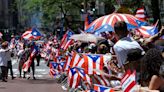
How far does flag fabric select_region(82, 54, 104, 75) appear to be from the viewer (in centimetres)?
1178

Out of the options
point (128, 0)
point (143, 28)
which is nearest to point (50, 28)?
point (128, 0)

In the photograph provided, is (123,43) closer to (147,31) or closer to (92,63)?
(92,63)

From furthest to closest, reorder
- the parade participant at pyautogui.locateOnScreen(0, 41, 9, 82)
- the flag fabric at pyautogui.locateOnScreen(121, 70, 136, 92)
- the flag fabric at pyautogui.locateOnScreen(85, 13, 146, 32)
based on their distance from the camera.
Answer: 1. the parade participant at pyautogui.locateOnScreen(0, 41, 9, 82)
2. the flag fabric at pyautogui.locateOnScreen(85, 13, 146, 32)
3. the flag fabric at pyautogui.locateOnScreen(121, 70, 136, 92)

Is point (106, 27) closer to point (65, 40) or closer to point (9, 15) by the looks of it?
point (65, 40)

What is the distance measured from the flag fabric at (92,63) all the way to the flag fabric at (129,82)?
4.00m

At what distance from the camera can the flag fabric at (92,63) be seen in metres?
11.8

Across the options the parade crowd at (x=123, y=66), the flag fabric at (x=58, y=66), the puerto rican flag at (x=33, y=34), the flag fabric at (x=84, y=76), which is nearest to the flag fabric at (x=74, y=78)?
the parade crowd at (x=123, y=66)

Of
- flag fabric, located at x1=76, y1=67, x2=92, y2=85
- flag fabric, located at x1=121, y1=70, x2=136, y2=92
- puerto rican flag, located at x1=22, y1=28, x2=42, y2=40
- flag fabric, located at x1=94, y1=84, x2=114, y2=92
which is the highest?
flag fabric, located at x1=121, y1=70, x2=136, y2=92

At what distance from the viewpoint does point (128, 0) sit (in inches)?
1183

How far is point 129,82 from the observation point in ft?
24.4

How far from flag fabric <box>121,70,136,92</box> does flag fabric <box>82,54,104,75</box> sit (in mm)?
3998

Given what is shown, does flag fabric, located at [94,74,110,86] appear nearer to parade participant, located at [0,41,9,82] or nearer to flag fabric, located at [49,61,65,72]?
flag fabric, located at [49,61,65,72]

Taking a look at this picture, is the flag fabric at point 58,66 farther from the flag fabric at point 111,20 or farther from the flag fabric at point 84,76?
the flag fabric at point 84,76

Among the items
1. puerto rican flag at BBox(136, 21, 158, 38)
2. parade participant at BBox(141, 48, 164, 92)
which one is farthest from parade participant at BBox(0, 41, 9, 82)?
parade participant at BBox(141, 48, 164, 92)
